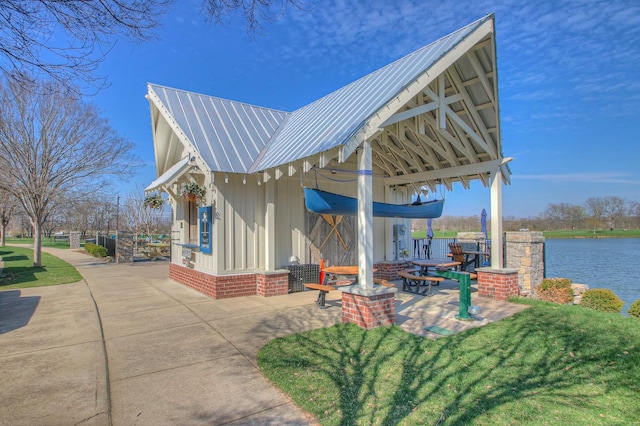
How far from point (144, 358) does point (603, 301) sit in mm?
8950

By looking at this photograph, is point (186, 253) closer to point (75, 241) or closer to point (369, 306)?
point (369, 306)

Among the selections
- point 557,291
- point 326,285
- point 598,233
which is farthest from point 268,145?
point 598,233

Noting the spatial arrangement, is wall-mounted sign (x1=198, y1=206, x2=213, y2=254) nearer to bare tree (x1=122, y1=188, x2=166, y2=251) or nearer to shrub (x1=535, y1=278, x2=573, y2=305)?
shrub (x1=535, y1=278, x2=573, y2=305)

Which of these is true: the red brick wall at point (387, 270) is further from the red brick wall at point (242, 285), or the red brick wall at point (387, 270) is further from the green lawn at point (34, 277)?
the green lawn at point (34, 277)

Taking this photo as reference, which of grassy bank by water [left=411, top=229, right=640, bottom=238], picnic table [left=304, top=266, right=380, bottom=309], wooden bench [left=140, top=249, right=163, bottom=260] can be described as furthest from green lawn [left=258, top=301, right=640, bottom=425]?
grassy bank by water [left=411, top=229, right=640, bottom=238]

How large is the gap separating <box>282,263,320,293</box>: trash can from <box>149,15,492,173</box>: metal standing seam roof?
9.16ft

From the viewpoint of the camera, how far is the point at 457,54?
664cm

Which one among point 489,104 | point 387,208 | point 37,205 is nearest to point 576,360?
point 387,208

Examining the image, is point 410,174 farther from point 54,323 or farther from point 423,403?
point 54,323

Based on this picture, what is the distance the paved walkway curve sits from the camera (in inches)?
134

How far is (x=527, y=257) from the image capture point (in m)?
10.7

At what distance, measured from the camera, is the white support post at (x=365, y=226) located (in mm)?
5855

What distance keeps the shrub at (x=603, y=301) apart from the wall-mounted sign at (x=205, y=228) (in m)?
8.77

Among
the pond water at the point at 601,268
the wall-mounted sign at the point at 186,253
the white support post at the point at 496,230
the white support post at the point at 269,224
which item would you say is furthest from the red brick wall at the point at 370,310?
the pond water at the point at 601,268
